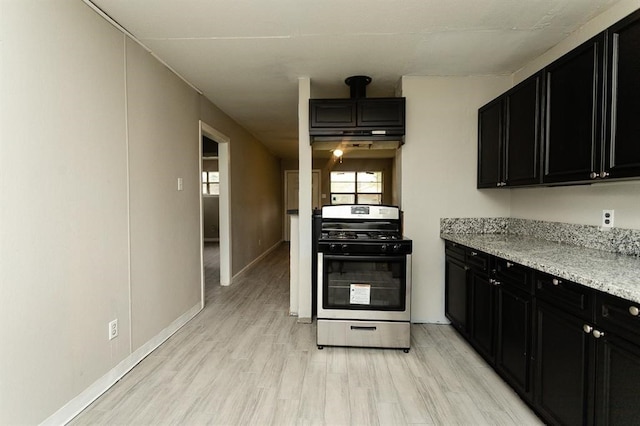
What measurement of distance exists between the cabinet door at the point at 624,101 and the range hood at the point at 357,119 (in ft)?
5.10

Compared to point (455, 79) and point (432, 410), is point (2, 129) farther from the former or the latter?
point (455, 79)

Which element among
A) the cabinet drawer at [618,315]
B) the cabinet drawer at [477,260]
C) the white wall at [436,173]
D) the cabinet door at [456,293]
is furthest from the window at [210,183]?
the cabinet drawer at [618,315]

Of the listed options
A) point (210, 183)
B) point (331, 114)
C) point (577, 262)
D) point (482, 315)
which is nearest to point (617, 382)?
point (577, 262)

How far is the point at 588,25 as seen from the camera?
2117 mm

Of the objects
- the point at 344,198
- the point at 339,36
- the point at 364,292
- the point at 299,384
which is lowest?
the point at 299,384

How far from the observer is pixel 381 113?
2941 millimetres

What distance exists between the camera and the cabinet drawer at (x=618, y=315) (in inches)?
44.5

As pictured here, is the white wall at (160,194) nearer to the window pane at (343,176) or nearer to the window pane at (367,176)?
the window pane at (343,176)

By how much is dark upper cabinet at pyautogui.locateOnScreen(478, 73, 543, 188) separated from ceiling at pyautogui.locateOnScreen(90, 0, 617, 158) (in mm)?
397

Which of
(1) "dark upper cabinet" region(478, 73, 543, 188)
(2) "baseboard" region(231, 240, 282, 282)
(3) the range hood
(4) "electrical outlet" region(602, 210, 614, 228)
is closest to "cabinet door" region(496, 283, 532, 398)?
(4) "electrical outlet" region(602, 210, 614, 228)

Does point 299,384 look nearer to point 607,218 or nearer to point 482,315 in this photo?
point 482,315

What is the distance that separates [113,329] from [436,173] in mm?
2964

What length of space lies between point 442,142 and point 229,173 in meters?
2.84

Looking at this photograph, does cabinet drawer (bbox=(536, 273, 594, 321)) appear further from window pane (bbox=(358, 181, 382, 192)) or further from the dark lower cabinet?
window pane (bbox=(358, 181, 382, 192))
